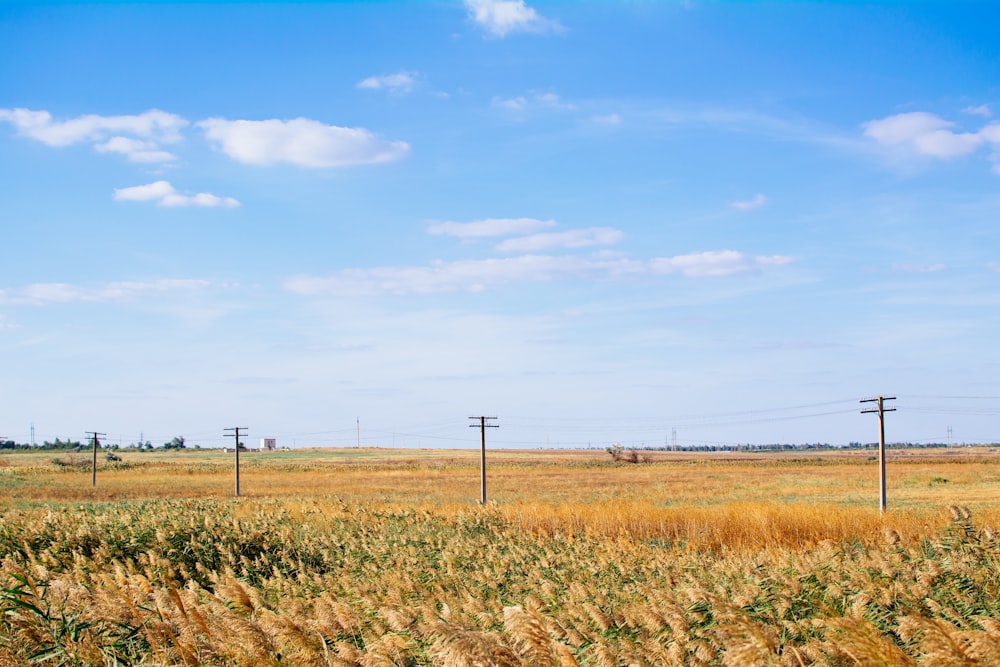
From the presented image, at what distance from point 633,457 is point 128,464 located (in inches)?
2473

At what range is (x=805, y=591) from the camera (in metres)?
8.68

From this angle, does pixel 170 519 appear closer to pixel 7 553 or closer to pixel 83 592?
pixel 7 553

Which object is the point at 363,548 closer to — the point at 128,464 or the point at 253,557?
the point at 253,557

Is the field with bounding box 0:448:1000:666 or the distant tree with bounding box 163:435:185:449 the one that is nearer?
the field with bounding box 0:448:1000:666

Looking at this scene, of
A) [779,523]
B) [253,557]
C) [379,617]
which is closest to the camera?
→ [379,617]

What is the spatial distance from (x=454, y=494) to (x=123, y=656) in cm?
4492

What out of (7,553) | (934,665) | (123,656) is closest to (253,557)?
(7,553)

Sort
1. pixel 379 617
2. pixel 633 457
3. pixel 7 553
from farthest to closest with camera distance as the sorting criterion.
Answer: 1. pixel 633 457
2. pixel 7 553
3. pixel 379 617

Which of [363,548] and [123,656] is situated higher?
[123,656]

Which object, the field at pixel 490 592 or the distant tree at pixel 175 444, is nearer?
the field at pixel 490 592

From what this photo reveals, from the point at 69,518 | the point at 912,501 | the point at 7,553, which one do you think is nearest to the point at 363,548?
the point at 7,553

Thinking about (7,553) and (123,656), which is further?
(7,553)

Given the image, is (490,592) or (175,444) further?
(175,444)

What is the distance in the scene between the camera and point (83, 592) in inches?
305
